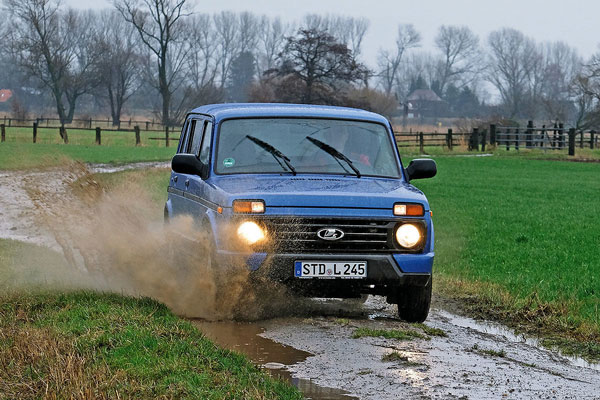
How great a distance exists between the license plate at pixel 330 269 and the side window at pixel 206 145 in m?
1.77

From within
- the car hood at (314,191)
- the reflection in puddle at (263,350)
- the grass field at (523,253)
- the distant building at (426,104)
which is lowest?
the grass field at (523,253)

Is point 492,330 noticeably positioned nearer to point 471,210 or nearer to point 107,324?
point 107,324

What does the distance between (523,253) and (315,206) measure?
6.48 metres

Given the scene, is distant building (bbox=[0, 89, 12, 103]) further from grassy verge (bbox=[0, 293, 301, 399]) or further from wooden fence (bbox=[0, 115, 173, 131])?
grassy verge (bbox=[0, 293, 301, 399])

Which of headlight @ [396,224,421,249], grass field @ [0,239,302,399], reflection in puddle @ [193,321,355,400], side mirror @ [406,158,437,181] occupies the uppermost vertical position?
side mirror @ [406,158,437,181]

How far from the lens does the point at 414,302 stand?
9102 mm

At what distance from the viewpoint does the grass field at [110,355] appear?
572 cm

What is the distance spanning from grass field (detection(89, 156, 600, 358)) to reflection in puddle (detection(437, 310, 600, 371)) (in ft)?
0.60

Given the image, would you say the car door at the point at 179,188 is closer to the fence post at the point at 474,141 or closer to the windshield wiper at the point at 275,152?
the windshield wiper at the point at 275,152

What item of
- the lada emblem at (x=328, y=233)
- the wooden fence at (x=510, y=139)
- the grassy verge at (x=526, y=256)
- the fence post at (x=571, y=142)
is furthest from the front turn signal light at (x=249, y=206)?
the wooden fence at (x=510, y=139)

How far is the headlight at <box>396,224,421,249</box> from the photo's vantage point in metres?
8.73

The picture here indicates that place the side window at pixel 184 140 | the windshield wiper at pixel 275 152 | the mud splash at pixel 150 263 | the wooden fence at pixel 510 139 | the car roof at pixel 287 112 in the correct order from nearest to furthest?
the mud splash at pixel 150 263 → the windshield wiper at pixel 275 152 → the car roof at pixel 287 112 → the side window at pixel 184 140 → the wooden fence at pixel 510 139

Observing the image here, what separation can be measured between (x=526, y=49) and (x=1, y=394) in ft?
515

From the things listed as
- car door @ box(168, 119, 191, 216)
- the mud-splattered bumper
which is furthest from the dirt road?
car door @ box(168, 119, 191, 216)
